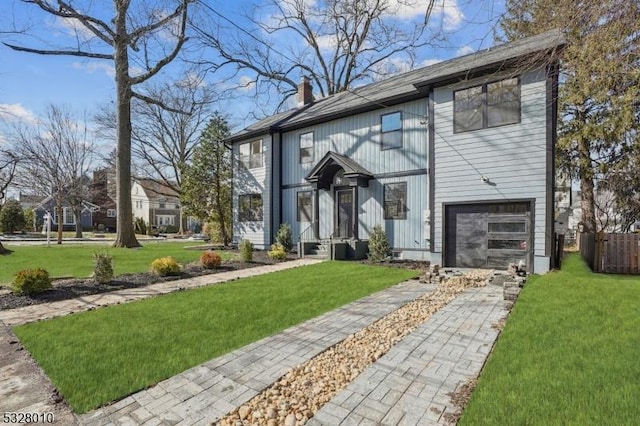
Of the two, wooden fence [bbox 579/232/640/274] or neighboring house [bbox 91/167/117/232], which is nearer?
wooden fence [bbox 579/232/640/274]

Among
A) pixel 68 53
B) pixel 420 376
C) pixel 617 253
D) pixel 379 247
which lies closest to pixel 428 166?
pixel 379 247

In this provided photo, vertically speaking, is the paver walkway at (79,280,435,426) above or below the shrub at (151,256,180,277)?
below

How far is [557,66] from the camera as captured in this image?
7422mm

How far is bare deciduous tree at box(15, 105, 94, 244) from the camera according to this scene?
2119 centimetres

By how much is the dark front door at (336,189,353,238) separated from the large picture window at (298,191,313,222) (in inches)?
55.9

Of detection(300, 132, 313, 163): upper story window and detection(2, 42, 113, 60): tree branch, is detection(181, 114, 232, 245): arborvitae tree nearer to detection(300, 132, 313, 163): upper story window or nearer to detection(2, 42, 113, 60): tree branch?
detection(300, 132, 313, 163): upper story window

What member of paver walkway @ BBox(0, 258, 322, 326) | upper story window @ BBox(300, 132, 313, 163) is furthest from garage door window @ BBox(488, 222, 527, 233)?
upper story window @ BBox(300, 132, 313, 163)

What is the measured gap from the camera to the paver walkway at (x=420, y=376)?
254 centimetres

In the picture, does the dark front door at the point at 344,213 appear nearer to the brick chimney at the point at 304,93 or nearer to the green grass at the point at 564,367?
the brick chimney at the point at 304,93

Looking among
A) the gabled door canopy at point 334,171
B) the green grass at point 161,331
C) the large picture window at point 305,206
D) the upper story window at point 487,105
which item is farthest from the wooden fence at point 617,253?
the large picture window at point 305,206

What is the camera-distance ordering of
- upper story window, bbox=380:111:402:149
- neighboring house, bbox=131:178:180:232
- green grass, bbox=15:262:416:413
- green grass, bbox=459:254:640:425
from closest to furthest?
green grass, bbox=459:254:640:425 < green grass, bbox=15:262:416:413 < upper story window, bbox=380:111:402:149 < neighboring house, bbox=131:178:180:232

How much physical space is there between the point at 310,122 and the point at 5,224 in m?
33.8

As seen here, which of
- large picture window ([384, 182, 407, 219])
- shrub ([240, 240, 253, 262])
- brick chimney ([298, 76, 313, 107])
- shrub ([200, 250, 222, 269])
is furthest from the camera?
brick chimney ([298, 76, 313, 107])

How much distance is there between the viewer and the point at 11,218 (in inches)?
1241
